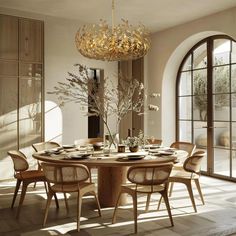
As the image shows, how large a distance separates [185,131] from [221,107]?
112cm

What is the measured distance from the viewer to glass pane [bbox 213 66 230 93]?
19.1 feet

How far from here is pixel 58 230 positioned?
3350mm

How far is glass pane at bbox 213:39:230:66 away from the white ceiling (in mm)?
605

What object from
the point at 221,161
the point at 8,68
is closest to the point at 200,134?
the point at 221,161

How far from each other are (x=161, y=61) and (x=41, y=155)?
3.93 meters

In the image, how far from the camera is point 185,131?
6.83 meters

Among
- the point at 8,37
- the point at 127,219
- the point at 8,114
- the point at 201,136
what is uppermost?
the point at 8,37

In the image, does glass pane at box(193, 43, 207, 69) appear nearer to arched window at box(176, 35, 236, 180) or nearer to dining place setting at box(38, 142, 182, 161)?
arched window at box(176, 35, 236, 180)

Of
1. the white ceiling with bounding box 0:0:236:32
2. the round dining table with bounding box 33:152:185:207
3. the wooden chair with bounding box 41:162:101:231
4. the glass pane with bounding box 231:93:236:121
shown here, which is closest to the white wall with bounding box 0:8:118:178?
the white ceiling with bounding box 0:0:236:32

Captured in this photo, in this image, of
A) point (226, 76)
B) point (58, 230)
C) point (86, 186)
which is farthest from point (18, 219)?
point (226, 76)

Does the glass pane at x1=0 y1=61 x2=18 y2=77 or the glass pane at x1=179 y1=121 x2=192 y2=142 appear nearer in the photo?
the glass pane at x1=0 y1=61 x2=18 y2=77

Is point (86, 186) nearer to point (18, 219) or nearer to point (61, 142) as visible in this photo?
point (18, 219)

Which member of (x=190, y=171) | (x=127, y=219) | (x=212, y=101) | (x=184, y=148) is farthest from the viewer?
(x=212, y=101)

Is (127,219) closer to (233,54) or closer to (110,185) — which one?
(110,185)
